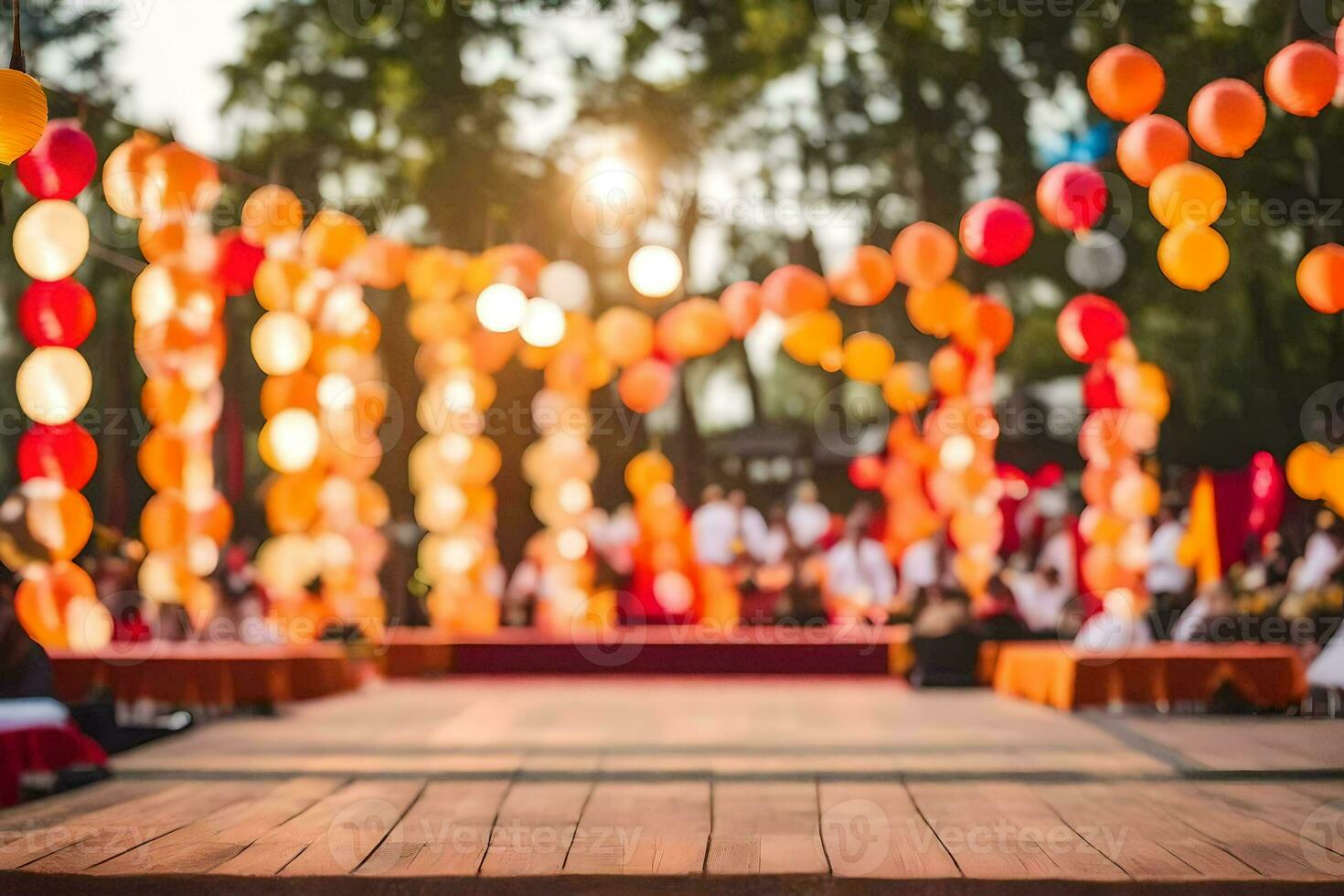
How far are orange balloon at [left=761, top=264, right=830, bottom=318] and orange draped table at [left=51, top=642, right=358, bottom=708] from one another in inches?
141

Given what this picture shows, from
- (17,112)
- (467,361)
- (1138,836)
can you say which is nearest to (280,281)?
(467,361)

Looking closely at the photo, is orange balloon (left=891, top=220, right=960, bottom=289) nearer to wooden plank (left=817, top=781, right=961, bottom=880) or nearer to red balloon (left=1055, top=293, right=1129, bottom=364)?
red balloon (left=1055, top=293, right=1129, bottom=364)

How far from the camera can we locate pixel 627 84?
11.7 m

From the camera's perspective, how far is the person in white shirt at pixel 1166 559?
32.6 ft

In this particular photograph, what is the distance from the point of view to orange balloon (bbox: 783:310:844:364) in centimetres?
772

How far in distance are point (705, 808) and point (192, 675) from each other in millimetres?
4555

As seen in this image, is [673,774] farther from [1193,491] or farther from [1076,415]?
[1076,415]

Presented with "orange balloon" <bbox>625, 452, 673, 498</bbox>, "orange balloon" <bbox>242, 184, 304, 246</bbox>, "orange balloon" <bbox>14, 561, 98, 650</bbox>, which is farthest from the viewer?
"orange balloon" <bbox>625, 452, 673, 498</bbox>

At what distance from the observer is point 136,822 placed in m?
4.45

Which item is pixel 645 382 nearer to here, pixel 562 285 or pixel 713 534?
pixel 562 285

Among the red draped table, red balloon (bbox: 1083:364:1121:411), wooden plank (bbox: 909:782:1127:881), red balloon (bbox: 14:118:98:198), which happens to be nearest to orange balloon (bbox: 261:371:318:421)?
red balloon (bbox: 14:118:98:198)

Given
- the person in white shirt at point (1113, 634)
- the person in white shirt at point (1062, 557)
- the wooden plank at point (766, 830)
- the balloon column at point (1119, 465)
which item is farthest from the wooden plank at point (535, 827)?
the person in white shirt at point (1062, 557)

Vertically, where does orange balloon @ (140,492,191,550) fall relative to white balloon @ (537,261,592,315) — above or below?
below

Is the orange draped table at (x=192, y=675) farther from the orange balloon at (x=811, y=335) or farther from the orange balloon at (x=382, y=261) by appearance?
the orange balloon at (x=811, y=335)
